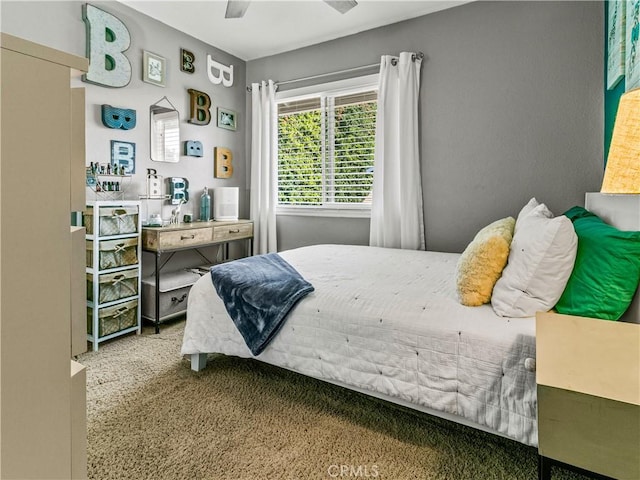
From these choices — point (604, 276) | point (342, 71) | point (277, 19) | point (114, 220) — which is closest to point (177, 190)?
point (114, 220)

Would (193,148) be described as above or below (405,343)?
above

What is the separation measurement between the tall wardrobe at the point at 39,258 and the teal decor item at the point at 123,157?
2617 mm

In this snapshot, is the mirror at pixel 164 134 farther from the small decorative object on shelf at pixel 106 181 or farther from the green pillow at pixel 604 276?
the green pillow at pixel 604 276

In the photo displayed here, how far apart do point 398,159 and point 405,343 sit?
218 centimetres

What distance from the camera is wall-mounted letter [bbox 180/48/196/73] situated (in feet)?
11.7

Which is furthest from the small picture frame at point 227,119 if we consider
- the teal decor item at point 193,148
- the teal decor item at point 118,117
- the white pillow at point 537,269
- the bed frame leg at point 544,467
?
the bed frame leg at point 544,467

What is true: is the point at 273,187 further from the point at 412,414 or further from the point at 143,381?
the point at 412,414

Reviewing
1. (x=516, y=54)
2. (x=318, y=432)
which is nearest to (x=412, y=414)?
(x=318, y=432)

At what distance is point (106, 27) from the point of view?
9.59ft

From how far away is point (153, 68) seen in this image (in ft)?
10.8

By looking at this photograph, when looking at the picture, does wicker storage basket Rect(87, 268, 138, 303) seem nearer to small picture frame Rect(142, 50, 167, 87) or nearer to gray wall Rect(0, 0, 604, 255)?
gray wall Rect(0, 0, 604, 255)

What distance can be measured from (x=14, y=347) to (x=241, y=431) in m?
1.29

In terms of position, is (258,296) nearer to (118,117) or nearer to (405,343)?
(405,343)

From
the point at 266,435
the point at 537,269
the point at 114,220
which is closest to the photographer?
the point at 537,269
